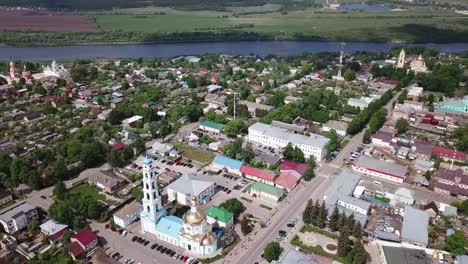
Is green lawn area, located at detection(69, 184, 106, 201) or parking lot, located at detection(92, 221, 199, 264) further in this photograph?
green lawn area, located at detection(69, 184, 106, 201)

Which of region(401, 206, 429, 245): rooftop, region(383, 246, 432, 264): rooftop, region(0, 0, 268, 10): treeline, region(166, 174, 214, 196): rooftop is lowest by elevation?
region(383, 246, 432, 264): rooftop

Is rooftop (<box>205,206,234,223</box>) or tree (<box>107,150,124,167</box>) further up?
tree (<box>107,150,124,167</box>)

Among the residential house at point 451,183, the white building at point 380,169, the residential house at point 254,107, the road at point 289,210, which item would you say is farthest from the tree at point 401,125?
the residential house at point 254,107

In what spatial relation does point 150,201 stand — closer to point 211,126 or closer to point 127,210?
point 127,210

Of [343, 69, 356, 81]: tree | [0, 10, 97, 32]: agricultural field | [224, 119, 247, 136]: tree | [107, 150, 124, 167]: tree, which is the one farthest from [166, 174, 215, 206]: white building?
[0, 10, 97, 32]: agricultural field

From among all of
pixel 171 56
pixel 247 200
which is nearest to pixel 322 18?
pixel 171 56

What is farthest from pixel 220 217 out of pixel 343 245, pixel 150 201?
pixel 343 245

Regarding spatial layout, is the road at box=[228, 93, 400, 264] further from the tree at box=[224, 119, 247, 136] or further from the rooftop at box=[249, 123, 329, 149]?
the tree at box=[224, 119, 247, 136]
